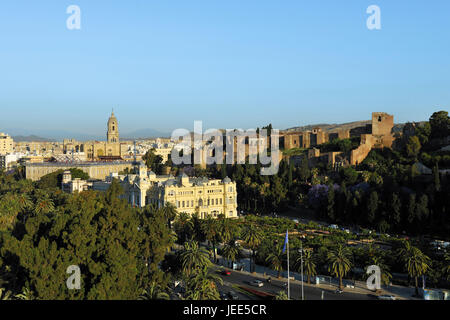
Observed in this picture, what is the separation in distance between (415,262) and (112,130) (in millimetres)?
114248

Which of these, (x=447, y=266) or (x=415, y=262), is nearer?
(x=447, y=266)

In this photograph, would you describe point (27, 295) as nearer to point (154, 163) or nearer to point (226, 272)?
point (226, 272)

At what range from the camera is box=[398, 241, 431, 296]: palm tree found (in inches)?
1150

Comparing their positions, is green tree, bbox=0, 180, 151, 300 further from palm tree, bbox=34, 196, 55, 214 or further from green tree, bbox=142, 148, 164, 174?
green tree, bbox=142, 148, 164, 174

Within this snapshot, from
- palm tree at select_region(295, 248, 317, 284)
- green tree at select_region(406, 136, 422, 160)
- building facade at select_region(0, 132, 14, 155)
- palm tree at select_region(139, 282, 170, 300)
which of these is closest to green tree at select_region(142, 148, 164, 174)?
green tree at select_region(406, 136, 422, 160)

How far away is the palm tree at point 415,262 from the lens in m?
29.2

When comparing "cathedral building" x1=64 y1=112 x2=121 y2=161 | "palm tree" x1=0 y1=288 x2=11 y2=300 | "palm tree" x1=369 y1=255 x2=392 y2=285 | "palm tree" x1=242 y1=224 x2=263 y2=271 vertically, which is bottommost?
"palm tree" x1=369 y1=255 x2=392 y2=285

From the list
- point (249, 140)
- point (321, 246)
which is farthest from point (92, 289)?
point (249, 140)

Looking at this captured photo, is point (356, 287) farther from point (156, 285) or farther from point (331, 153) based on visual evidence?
point (331, 153)

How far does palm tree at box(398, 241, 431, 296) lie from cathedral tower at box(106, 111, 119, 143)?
111 metres

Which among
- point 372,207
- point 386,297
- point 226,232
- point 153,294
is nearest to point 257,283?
point 226,232

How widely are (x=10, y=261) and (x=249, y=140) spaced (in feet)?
202

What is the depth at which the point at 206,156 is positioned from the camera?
90.4 m

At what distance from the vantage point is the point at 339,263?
3030 centimetres
